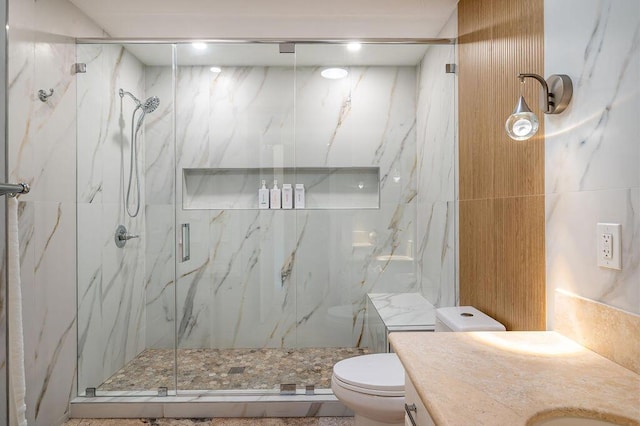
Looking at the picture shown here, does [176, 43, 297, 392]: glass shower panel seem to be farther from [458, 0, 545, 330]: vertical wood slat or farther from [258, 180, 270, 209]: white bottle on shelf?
[458, 0, 545, 330]: vertical wood slat

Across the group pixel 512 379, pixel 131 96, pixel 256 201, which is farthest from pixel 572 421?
pixel 131 96

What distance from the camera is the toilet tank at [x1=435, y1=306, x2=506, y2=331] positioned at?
159 centimetres

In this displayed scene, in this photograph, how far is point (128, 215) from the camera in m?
2.43

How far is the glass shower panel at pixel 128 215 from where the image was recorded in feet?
7.66

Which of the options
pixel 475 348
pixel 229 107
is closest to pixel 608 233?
pixel 475 348

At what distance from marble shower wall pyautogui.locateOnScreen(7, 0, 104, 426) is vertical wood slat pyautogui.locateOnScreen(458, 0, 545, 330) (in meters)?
2.25

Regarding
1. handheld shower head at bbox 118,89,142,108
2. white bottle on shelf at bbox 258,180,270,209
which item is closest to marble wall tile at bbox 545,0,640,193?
white bottle on shelf at bbox 258,180,270,209

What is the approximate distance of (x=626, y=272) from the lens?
0.99m

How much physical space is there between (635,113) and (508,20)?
0.87 meters

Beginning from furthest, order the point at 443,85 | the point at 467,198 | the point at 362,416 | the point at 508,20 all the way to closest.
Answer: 1. the point at 443,85
2. the point at 467,198
3. the point at 362,416
4. the point at 508,20

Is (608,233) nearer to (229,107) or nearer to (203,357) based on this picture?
(229,107)

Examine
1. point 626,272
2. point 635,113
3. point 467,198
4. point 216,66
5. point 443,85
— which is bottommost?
point 626,272

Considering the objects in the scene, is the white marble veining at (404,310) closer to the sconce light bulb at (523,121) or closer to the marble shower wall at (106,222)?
the sconce light bulb at (523,121)

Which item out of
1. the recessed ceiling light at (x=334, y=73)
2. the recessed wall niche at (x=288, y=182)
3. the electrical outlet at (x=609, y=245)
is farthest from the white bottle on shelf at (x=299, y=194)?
the electrical outlet at (x=609, y=245)
